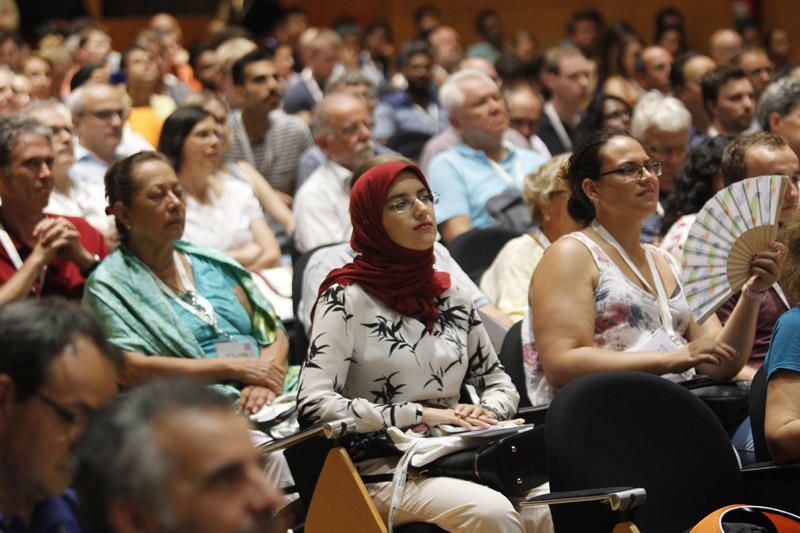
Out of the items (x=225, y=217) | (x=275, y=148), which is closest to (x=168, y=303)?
(x=225, y=217)

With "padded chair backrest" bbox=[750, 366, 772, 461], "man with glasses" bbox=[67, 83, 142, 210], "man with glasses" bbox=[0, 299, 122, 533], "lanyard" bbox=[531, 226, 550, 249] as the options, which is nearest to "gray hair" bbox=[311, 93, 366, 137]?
"man with glasses" bbox=[67, 83, 142, 210]

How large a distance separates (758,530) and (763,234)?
106cm

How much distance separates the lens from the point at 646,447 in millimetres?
2789

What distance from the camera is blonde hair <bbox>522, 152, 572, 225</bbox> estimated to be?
4129 millimetres

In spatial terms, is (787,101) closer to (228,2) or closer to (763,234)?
(763,234)

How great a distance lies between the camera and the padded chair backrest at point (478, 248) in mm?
4473

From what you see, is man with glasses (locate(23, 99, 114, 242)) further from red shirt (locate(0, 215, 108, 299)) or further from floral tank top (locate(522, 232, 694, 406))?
floral tank top (locate(522, 232, 694, 406))

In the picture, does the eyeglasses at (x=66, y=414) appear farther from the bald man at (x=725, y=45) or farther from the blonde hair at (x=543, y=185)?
the bald man at (x=725, y=45)

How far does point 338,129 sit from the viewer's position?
17.8ft

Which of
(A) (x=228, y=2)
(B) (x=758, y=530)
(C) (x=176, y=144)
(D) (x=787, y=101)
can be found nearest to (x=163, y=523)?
(B) (x=758, y=530)

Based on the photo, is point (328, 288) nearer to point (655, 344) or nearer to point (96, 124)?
point (655, 344)

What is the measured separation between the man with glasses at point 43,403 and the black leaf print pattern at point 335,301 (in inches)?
51.2

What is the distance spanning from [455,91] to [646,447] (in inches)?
132

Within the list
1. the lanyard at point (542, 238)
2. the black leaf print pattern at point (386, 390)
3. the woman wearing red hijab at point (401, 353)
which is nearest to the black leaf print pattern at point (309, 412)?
the woman wearing red hijab at point (401, 353)
